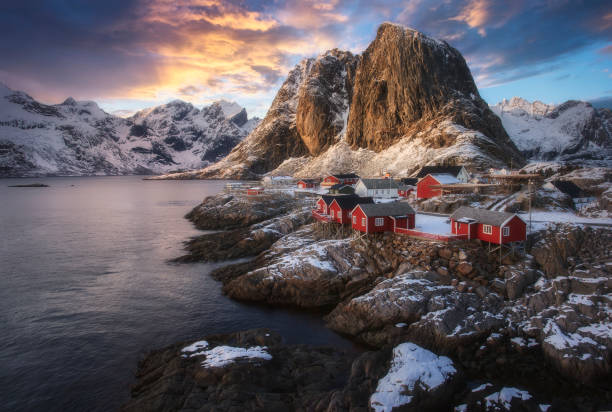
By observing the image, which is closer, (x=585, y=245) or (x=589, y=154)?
(x=585, y=245)

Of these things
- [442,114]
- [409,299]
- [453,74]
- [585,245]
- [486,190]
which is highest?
[453,74]

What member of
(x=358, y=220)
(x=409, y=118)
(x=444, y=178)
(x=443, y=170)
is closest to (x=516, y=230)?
(x=358, y=220)

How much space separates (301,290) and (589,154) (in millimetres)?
208257

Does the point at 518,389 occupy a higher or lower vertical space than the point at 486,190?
lower

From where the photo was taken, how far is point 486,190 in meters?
56.8

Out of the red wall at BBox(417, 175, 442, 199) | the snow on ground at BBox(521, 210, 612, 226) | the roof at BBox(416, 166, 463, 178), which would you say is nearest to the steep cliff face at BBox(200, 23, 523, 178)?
the roof at BBox(416, 166, 463, 178)

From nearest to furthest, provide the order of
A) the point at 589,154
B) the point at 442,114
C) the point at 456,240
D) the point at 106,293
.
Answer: the point at 456,240, the point at 106,293, the point at 442,114, the point at 589,154

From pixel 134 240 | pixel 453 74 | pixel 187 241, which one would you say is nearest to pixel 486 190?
pixel 187 241

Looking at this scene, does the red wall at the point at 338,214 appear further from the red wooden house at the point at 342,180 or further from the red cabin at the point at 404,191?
the red wooden house at the point at 342,180

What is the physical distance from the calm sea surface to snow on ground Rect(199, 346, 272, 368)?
15.6 ft

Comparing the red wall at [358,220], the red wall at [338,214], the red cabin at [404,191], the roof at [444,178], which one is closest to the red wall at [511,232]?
the red wall at [358,220]

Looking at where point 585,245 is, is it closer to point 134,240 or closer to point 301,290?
point 301,290

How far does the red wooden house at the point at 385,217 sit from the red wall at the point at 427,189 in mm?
23390

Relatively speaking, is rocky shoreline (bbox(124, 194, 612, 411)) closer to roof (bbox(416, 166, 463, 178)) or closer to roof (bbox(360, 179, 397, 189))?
roof (bbox(416, 166, 463, 178))
